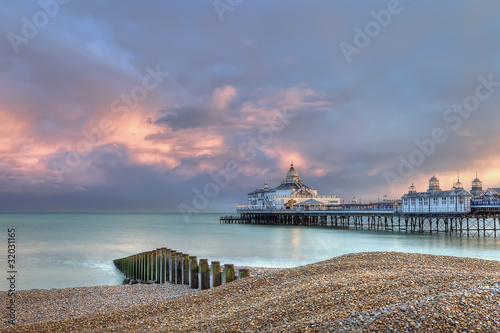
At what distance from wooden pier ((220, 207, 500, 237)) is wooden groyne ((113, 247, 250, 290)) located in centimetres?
3812

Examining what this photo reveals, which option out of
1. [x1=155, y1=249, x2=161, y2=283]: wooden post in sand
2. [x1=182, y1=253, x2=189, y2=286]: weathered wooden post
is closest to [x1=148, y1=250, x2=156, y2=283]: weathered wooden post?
[x1=155, y1=249, x2=161, y2=283]: wooden post in sand

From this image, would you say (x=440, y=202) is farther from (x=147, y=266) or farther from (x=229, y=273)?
(x=229, y=273)

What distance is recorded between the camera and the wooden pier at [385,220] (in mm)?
46125

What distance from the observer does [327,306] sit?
247 inches

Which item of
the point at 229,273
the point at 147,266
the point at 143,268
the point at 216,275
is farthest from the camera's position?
the point at 143,268

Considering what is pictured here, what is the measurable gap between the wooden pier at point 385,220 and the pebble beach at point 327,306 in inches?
1541

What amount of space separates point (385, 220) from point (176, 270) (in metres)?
48.8

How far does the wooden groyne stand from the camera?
1106cm

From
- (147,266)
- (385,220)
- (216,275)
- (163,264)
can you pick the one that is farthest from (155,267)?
(385,220)

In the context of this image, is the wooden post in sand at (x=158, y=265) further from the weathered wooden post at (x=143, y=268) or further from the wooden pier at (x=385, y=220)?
the wooden pier at (x=385, y=220)

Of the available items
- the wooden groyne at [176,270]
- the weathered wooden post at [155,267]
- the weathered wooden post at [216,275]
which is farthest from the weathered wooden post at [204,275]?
the weathered wooden post at [155,267]

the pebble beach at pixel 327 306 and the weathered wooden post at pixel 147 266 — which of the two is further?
the weathered wooden post at pixel 147 266

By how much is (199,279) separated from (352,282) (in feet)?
20.3

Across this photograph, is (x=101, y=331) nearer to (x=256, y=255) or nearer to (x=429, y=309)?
(x=429, y=309)
